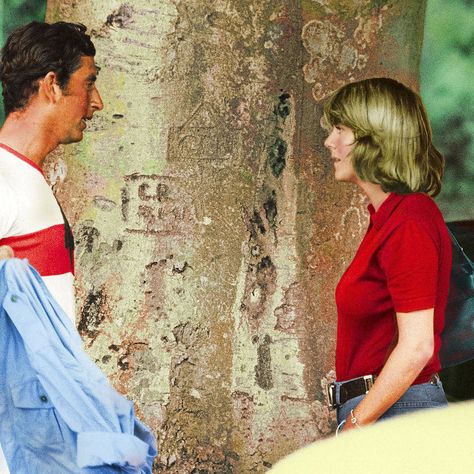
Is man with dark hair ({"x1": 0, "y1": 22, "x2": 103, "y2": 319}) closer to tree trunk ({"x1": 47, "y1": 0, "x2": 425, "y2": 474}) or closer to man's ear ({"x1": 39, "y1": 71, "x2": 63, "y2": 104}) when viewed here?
man's ear ({"x1": 39, "y1": 71, "x2": 63, "y2": 104})

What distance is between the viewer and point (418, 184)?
300 cm

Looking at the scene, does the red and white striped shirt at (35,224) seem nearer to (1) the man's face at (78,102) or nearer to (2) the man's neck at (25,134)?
(2) the man's neck at (25,134)

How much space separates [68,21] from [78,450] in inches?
53.5

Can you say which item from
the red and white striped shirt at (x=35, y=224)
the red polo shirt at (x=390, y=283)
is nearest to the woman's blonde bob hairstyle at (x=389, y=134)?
the red polo shirt at (x=390, y=283)

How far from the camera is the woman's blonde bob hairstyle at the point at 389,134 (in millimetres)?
3012

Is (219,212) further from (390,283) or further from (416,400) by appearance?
(416,400)

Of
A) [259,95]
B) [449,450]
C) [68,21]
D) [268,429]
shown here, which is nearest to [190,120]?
[259,95]

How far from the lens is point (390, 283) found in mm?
2787

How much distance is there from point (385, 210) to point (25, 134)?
3.70 ft

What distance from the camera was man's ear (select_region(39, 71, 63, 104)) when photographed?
10.8 ft

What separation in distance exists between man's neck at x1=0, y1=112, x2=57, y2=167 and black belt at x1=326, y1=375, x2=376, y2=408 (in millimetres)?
1168

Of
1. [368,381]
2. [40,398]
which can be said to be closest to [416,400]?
[368,381]

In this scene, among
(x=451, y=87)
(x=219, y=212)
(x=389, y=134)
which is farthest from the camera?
(x=451, y=87)

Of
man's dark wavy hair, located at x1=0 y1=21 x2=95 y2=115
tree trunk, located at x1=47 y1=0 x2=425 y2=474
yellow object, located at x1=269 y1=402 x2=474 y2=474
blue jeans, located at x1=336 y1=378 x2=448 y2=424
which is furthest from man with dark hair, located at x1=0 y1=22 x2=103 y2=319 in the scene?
yellow object, located at x1=269 y1=402 x2=474 y2=474
